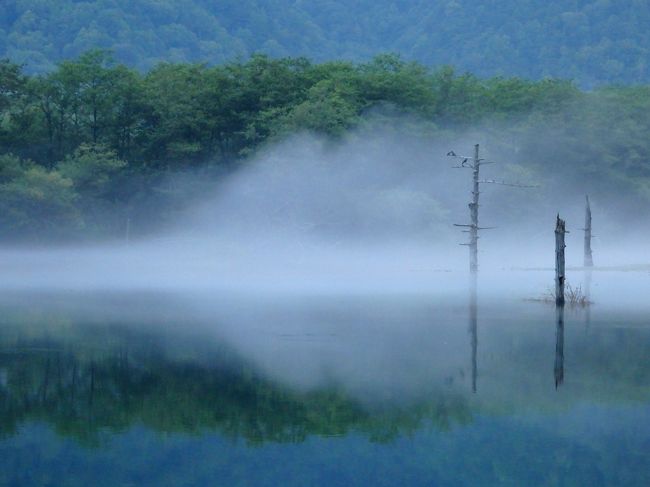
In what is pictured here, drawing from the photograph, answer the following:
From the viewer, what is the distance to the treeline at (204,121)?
6347 cm

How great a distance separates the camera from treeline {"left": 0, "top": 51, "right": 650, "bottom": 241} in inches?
2499

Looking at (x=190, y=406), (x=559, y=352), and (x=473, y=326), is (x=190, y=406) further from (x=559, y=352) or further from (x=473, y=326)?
(x=473, y=326)

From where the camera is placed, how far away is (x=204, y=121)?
67.4m

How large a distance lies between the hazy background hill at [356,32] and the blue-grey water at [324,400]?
264ft

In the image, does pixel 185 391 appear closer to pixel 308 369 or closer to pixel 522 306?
pixel 308 369

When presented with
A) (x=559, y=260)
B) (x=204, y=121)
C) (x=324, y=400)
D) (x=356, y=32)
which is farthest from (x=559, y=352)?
(x=356, y=32)

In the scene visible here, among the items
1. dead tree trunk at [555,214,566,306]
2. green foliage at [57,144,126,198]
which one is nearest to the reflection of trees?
dead tree trunk at [555,214,566,306]

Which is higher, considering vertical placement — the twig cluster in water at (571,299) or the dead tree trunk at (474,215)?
the dead tree trunk at (474,215)

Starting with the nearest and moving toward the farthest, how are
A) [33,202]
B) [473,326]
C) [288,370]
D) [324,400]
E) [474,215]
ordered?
[324,400] → [288,370] → [473,326] → [474,215] → [33,202]

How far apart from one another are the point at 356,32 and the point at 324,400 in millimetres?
138758

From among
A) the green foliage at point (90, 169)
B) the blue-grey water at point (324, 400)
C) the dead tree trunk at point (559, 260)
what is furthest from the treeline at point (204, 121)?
the blue-grey water at point (324, 400)

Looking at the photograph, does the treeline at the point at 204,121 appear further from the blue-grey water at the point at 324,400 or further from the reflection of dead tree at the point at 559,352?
the reflection of dead tree at the point at 559,352

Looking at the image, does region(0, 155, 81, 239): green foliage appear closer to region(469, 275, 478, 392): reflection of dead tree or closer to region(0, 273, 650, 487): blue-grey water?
region(469, 275, 478, 392): reflection of dead tree

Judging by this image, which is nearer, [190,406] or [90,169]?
[190,406]
